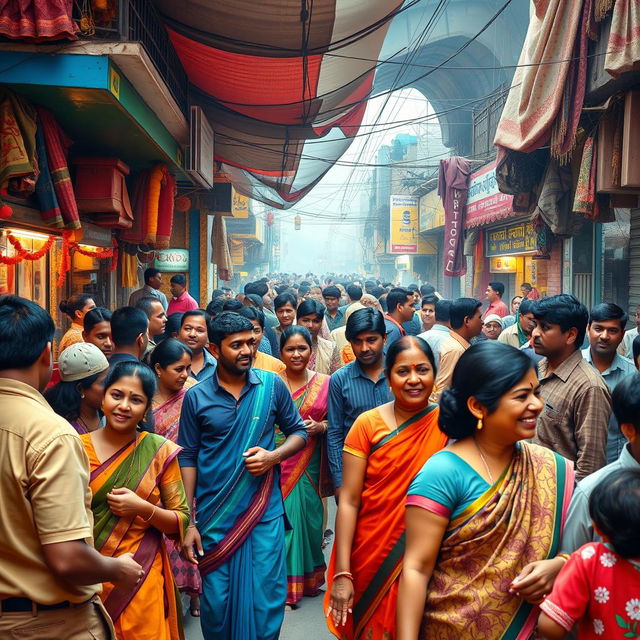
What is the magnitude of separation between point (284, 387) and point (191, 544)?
2.98ft

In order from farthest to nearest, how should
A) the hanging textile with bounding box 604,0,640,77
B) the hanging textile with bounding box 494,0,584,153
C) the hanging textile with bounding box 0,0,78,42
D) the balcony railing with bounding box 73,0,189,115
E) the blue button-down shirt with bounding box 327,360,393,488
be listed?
the hanging textile with bounding box 494,0,584,153
the hanging textile with bounding box 604,0,640,77
the balcony railing with bounding box 73,0,189,115
the hanging textile with bounding box 0,0,78,42
the blue button-down shirt with bounding box 327,360,393,488

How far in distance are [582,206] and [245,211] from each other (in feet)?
63.1

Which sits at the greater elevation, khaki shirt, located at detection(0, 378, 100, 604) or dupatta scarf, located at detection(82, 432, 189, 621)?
khaki shirt, located at detection(0, 378, 100, 604)

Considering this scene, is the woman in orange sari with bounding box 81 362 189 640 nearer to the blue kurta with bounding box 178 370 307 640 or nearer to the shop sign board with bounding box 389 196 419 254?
the blue kurta with bounding box 178 370 307 640

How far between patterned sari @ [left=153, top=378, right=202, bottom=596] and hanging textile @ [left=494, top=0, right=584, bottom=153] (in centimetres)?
491

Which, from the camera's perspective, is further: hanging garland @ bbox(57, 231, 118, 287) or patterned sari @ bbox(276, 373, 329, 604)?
hanging garland @ bbox(57, 231, 118, 287)

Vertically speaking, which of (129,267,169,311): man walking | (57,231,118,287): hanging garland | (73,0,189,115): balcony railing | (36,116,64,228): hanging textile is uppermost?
(73,0,189,115): balcony railing

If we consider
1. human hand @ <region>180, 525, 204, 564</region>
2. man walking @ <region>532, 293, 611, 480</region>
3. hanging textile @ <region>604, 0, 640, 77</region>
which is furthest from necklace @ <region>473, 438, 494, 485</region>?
hanging textile @ <region>604, 0, 640, 77</region>

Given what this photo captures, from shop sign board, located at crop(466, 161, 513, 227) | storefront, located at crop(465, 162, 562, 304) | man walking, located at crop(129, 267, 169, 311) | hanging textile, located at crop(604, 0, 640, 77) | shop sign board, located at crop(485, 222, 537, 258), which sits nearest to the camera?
hanging textile, located at crop(604, 0, 640, 77)

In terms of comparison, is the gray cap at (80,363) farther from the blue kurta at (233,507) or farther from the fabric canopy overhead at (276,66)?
the fabric canopy overhead at (276,66)

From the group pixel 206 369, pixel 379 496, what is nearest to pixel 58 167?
pixel 206 369

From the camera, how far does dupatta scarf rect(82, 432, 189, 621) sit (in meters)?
2.69

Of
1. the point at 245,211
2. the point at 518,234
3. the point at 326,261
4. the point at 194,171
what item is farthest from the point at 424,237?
the point at 326,261

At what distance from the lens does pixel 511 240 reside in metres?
15.6
